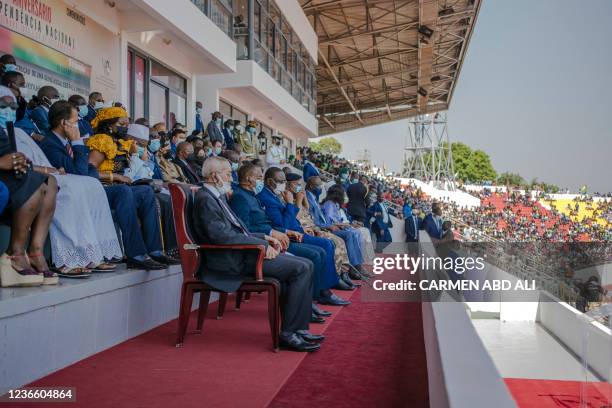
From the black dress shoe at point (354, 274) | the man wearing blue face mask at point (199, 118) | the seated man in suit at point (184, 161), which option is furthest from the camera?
the man wearing blue face mask at point (199, 118)

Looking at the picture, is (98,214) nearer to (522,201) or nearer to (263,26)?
(263,26)

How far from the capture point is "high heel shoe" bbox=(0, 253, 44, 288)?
2920 millimetres

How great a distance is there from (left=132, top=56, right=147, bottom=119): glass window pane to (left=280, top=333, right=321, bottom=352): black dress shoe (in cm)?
662

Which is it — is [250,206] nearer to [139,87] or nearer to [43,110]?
[43,110]

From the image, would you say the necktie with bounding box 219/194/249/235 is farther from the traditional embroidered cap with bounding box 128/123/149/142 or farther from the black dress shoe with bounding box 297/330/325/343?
the traditional embroidered cap with bounding box 128/123/149/142

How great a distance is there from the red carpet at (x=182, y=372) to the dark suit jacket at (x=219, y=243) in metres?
0.42

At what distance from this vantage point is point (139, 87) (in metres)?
9.48

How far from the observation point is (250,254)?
12.0 feet

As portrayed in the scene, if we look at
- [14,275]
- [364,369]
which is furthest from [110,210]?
[364,369]

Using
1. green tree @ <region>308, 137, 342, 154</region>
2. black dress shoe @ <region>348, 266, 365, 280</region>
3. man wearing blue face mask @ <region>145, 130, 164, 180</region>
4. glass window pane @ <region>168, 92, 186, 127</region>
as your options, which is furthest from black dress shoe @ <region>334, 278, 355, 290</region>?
green tree @ <region>308, 137, 342, 154</region>

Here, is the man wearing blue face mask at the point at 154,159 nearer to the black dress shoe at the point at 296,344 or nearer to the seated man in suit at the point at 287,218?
the seated man in suit at the point at 287,218

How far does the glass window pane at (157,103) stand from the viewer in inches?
391

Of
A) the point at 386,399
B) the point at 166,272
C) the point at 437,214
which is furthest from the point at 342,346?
the point at 437,214

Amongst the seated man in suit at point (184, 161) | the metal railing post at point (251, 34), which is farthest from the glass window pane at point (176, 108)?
the seated man in suit at point (184, 161)
